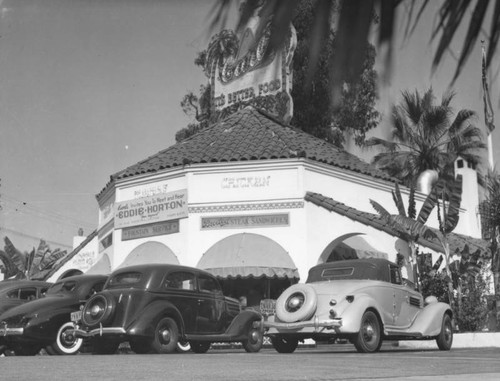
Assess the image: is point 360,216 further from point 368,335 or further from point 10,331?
point 10,331

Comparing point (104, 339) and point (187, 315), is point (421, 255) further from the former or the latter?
point (104, 339)

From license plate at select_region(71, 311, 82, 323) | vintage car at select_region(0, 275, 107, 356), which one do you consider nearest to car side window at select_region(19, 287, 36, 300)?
vintage car at select_region(0, 275, 107, 356)

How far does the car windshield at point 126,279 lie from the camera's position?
12.0 meters

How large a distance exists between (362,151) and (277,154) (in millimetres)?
17485

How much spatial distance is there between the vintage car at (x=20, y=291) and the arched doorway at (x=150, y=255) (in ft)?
15.1

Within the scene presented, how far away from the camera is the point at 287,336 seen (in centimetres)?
1166

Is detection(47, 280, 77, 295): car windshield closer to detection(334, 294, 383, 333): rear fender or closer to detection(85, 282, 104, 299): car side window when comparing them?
detection(85, 282, 104, 299): car side window

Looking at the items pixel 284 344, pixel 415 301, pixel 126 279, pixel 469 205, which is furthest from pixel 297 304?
pixel 469 205

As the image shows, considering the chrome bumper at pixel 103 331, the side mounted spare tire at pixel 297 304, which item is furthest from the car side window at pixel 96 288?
the side mounted spare tire at pixel 297 304

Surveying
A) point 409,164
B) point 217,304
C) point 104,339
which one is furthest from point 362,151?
point 409,164

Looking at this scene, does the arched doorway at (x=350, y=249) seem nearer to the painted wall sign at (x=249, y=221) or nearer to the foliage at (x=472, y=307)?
the painted wall sign at (x=249, y=221)

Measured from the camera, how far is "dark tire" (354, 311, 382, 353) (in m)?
10.9

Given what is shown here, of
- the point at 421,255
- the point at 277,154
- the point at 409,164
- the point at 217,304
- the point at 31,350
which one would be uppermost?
the point at 409,164

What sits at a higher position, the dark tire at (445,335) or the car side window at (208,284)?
the car side window at (208,284)
